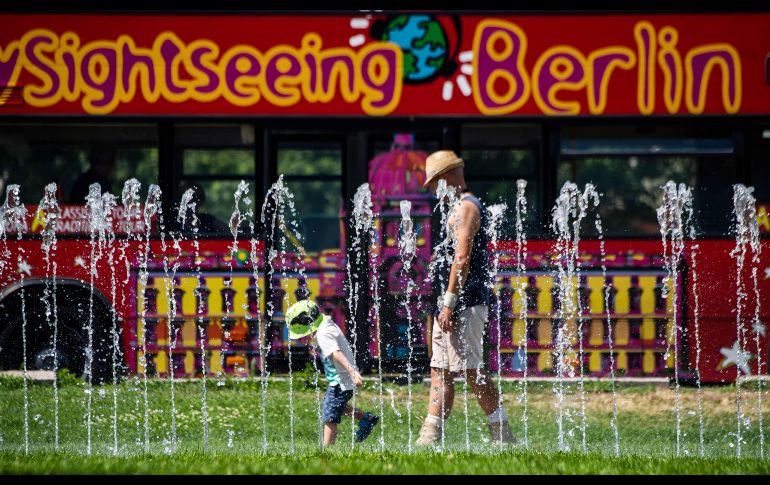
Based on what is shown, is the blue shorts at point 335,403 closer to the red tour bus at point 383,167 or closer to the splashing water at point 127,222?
the red tour bus at point 383,167

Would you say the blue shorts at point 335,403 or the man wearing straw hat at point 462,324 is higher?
the man wearing straw hat at point 462,324

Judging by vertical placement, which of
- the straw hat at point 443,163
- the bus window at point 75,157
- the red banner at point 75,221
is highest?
the bus window at point 75,157

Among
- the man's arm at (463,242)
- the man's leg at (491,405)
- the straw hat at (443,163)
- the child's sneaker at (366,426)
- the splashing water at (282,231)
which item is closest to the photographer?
the man's arm at (463,242)

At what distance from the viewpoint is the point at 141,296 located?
10.8m

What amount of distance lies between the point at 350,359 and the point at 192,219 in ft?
11.1

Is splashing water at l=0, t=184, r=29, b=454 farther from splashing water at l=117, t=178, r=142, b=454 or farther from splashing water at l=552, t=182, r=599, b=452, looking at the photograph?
splashing water at l=552, t=182, r=599, b=452

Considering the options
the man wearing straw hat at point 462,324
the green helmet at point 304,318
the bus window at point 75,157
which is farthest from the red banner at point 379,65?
the green helmet at point 304,318

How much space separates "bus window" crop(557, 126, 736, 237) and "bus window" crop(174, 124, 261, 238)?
269 cm

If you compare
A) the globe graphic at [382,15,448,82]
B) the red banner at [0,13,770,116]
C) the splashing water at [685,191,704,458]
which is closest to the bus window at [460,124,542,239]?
the red banner at [0,13,770,116]

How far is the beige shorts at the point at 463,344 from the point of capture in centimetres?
760

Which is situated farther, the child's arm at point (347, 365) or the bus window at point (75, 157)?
the bus window at point (75, 157)

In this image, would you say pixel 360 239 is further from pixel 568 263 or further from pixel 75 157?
pixel 75 157

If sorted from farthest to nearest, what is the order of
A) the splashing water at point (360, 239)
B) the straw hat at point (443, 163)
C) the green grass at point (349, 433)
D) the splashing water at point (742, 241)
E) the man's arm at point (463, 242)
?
the splashing water at point (360, 239) → the splashing water at point (742, 241) → the straw hat at point (443, 163) → the man's arm at point (463, 242) → the green grass at point (349, 433)

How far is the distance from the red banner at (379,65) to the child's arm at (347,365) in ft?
11.5
